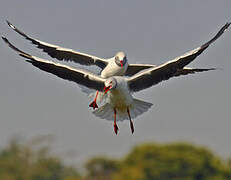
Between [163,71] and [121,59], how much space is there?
1.62 meters

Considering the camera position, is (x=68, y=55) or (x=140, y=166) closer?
(x=68, y=55)

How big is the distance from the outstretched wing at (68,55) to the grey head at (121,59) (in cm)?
75

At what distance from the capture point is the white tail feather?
37.2 ft

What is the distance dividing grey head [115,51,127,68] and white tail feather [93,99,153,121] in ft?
3.20

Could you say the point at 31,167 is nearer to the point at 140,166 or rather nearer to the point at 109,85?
the point at 140,166

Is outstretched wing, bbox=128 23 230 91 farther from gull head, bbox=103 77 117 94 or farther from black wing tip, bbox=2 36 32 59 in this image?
black wing tip, bbox=2 36 32 59

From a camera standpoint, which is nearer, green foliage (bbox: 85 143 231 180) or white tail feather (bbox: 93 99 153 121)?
white tail feather (bbox: 93 99 153 121)

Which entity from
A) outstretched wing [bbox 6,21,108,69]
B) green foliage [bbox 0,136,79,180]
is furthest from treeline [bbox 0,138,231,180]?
outstretched wing [bbox 6,21,108,69]

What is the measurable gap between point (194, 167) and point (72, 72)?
1292 inches

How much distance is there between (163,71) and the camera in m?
10.8

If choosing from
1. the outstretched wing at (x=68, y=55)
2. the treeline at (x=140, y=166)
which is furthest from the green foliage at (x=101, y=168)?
the outstretched wing at (x=68, y=55)

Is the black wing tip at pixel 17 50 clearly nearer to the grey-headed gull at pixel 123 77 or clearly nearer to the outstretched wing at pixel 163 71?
the grey-headed gull at pixel 123 77

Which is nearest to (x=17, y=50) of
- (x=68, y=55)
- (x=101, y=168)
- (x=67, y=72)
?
(x=67, y=72)

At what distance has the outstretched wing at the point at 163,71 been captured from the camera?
1063 cm
